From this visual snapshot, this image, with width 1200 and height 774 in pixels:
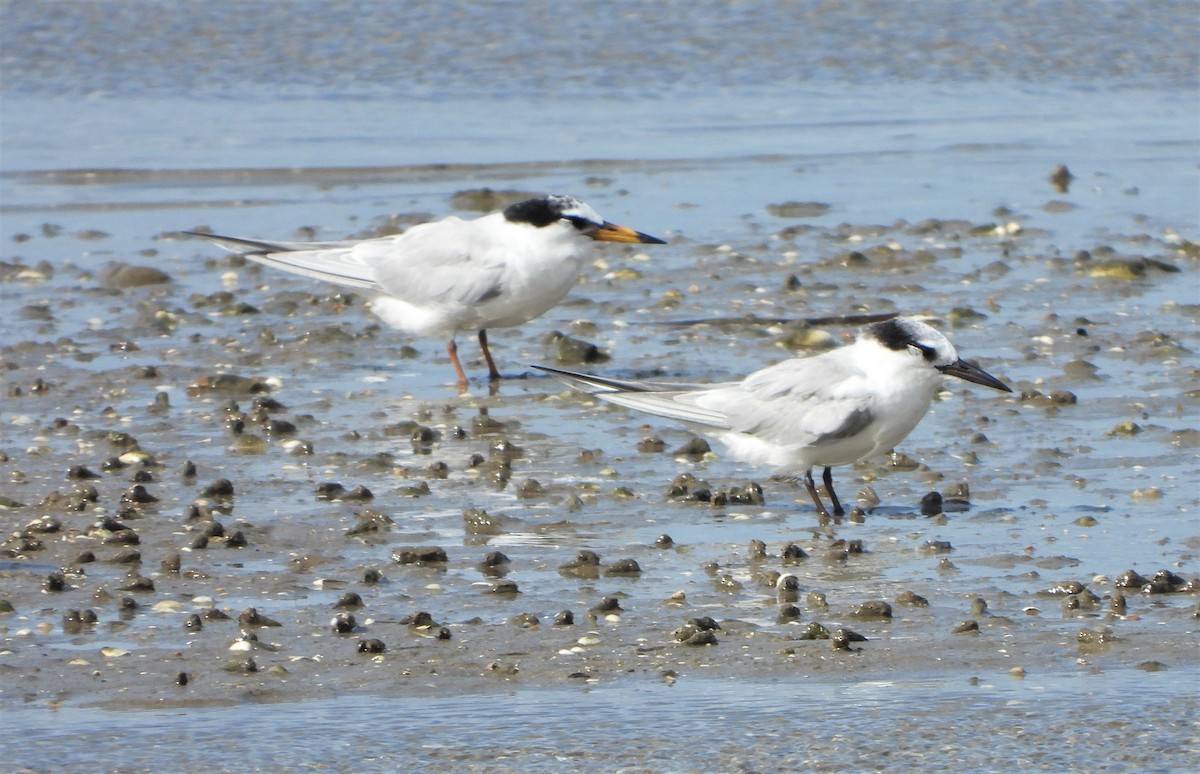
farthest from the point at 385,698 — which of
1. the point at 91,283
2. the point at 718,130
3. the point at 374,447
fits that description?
the point at 718,130

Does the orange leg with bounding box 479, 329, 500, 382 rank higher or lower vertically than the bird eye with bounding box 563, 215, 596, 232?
lower

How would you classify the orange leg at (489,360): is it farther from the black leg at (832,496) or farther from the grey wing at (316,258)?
the black leg at (832,496)

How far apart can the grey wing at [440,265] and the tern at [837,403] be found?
187 cm

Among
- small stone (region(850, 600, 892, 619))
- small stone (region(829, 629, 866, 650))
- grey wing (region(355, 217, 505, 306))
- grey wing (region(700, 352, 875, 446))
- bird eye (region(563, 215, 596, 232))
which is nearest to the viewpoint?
small stone (region(829, 629, 866, 650))

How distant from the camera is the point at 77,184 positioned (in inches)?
492

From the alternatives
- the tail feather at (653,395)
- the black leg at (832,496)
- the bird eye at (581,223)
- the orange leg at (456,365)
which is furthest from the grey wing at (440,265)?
the black leg at (832,496)

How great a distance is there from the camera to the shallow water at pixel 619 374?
433cm

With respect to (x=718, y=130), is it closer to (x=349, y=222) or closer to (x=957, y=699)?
(x=349, y=222)

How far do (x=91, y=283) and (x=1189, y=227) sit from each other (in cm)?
565

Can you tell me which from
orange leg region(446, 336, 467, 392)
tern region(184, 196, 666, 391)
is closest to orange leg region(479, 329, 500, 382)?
tern region(184, 196, 666, 391)

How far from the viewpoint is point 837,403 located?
591cm

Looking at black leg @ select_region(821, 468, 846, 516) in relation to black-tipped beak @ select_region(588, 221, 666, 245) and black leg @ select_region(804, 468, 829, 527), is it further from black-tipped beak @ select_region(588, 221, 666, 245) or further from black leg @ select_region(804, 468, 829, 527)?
black-tipped beak @ select_region(588, 221, 666, 245)

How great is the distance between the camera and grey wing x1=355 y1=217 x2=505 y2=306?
8.07m

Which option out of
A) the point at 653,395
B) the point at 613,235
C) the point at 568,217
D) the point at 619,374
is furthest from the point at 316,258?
the point at 653,395
